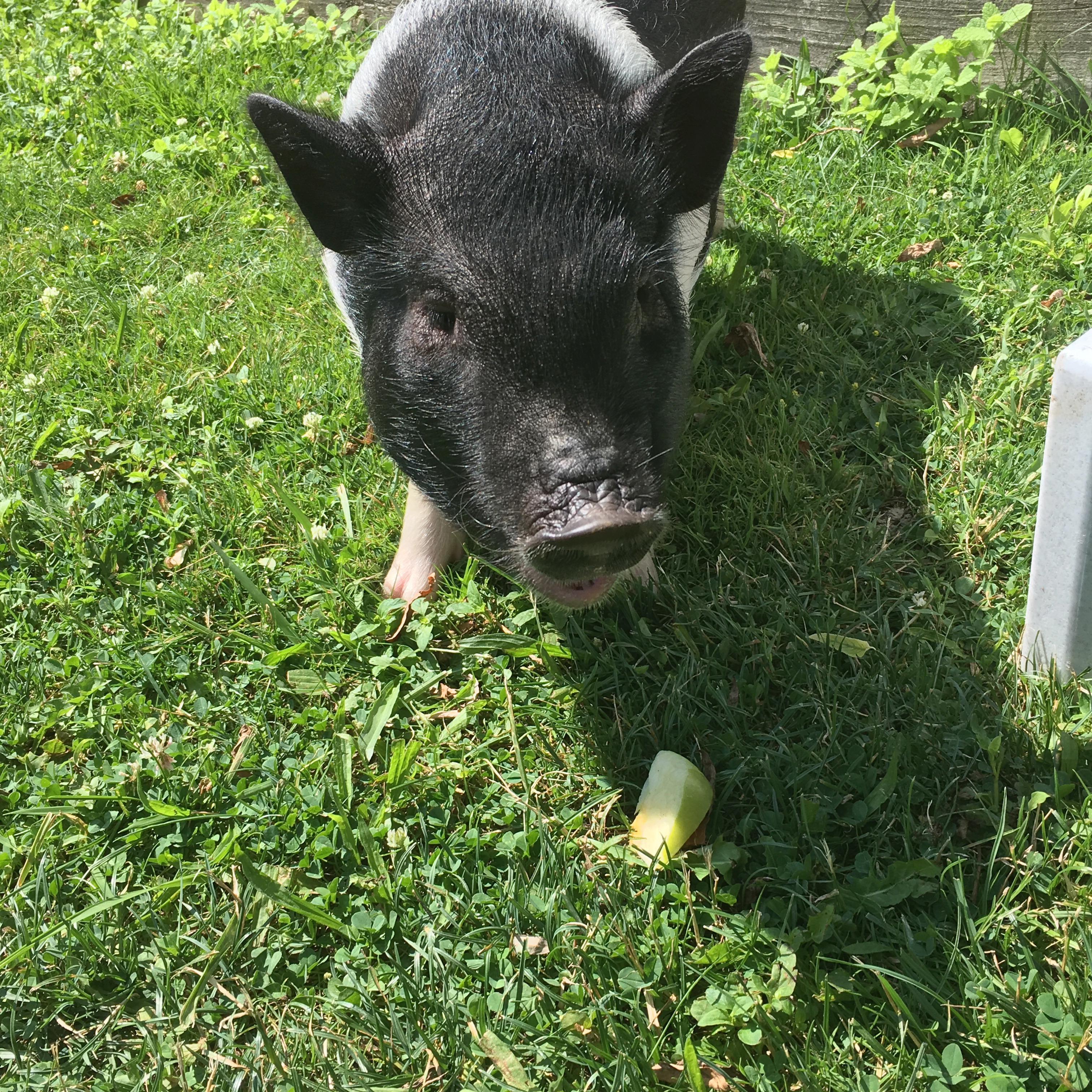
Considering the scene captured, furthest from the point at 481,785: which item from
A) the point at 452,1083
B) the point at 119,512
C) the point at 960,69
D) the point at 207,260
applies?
the point at 960,69

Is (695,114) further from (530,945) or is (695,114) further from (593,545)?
(530,945)

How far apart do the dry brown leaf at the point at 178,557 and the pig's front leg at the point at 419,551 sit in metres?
0.74

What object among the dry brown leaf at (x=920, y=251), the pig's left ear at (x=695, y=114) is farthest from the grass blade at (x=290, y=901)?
the dry brown leaf at (x=920, y=251)

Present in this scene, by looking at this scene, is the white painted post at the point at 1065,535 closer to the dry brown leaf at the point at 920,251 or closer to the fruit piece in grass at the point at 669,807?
the fruit piece in grass at the point at 669,807

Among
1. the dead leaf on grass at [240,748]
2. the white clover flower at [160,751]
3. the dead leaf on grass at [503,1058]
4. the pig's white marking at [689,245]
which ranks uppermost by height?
the pig's white marking at [689,245]

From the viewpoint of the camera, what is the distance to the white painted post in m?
2.39

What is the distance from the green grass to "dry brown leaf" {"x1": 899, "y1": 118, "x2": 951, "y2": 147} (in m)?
0.26

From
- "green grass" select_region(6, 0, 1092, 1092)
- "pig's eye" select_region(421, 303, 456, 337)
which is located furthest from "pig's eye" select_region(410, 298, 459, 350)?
"green grass" select_region(6, 0, 1092, 1092)

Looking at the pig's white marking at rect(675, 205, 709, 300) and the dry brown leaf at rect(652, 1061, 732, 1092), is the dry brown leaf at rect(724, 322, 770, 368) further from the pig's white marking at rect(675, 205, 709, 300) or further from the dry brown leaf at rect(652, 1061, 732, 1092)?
the dry brown leaf at rect(652, 1061, 732, 1092)

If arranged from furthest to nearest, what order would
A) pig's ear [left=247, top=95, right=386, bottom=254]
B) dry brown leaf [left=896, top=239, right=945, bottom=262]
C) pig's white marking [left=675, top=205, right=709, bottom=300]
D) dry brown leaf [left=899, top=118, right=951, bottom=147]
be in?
1. dry brown leaf [left=899, top=118, right=951, bottom=147]
2. dry brown leaf [left=896, top=239, right=945, bottom=262]
3. pig's white marking [left=675, top=205, right=709, bottom=300]
4. pig's ear [left=247, top=95, right=386, bottom=254]

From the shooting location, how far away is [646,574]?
135 inches

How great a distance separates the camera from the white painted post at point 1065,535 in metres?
2.39

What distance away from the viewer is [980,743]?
8.95 ft

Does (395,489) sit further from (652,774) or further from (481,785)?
(652,774)
